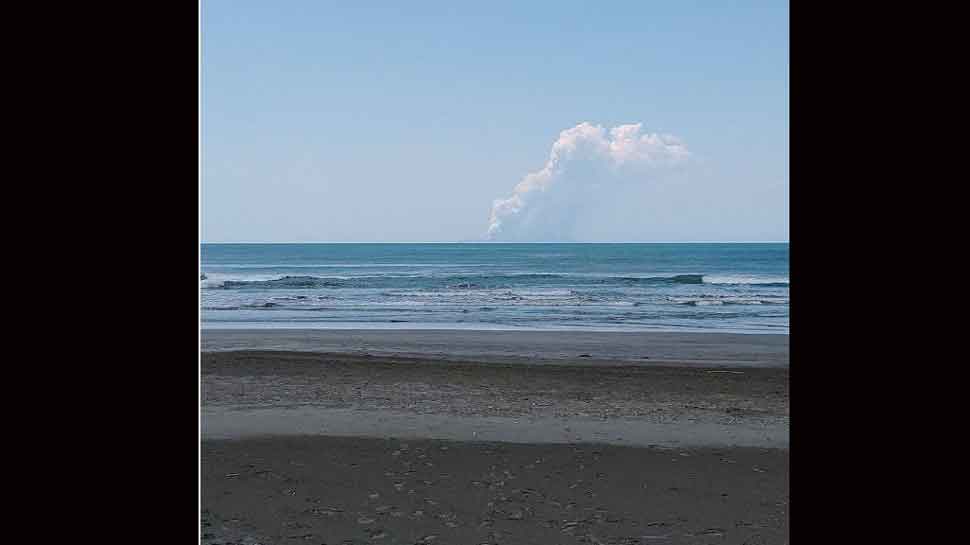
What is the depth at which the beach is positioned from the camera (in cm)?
309

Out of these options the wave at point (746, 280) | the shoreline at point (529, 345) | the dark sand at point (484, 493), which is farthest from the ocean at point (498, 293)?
the dark sand at point (484, 493)

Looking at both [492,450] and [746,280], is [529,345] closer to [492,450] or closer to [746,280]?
[492,450]

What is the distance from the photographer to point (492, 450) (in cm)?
430

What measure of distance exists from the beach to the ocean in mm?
1665

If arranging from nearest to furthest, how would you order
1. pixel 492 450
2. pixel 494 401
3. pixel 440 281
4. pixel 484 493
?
pixel 484 493 < pixel 492 450 < pixel 494 401 < pixel 440 281

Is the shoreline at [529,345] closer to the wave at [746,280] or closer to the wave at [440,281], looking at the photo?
the wave at [440,281]

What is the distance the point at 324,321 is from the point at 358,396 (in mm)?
7828

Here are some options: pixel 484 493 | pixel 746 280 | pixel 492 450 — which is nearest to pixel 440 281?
pixel 746 280

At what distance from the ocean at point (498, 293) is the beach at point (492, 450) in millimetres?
1665

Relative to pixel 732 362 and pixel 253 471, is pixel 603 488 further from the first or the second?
pixel 732 362

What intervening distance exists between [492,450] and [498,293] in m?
15.6

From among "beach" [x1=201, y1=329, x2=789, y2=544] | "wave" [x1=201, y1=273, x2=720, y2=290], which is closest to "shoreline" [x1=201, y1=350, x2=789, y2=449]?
"beach" [x1=201, y1=329, x2=789, y2=544]

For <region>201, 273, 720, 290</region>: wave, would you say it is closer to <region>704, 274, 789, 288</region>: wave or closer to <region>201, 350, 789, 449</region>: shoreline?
<region>704, 274, 789, 288</region>: wave

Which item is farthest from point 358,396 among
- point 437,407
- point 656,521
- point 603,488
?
point 656,521
